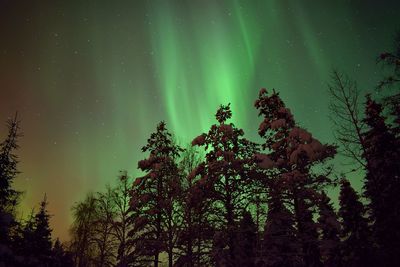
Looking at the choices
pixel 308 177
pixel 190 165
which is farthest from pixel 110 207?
pixel 308 177

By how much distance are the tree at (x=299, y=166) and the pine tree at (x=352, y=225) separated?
12.9 meters

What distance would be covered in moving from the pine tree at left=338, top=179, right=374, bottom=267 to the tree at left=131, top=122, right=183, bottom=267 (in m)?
16.6

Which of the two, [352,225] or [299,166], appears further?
[352,225]

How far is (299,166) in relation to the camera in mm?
15828

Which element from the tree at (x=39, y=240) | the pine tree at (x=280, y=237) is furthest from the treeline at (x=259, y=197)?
the tree at (x=39, y=240)

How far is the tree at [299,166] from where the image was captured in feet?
48.4

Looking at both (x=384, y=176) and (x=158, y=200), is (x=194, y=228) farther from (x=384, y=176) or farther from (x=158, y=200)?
(x=384, y=176)

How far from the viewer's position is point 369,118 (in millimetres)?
21094

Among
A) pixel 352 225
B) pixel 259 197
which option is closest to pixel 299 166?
pixel 259 197

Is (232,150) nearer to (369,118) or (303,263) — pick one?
(303,263)

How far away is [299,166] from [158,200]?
10.0m

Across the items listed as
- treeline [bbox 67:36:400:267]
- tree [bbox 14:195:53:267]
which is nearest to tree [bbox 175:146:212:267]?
treeline [bbox 67:36:400:267]

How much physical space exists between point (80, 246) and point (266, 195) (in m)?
26.6

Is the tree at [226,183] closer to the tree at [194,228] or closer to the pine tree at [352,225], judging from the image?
the tree at [194,228]
